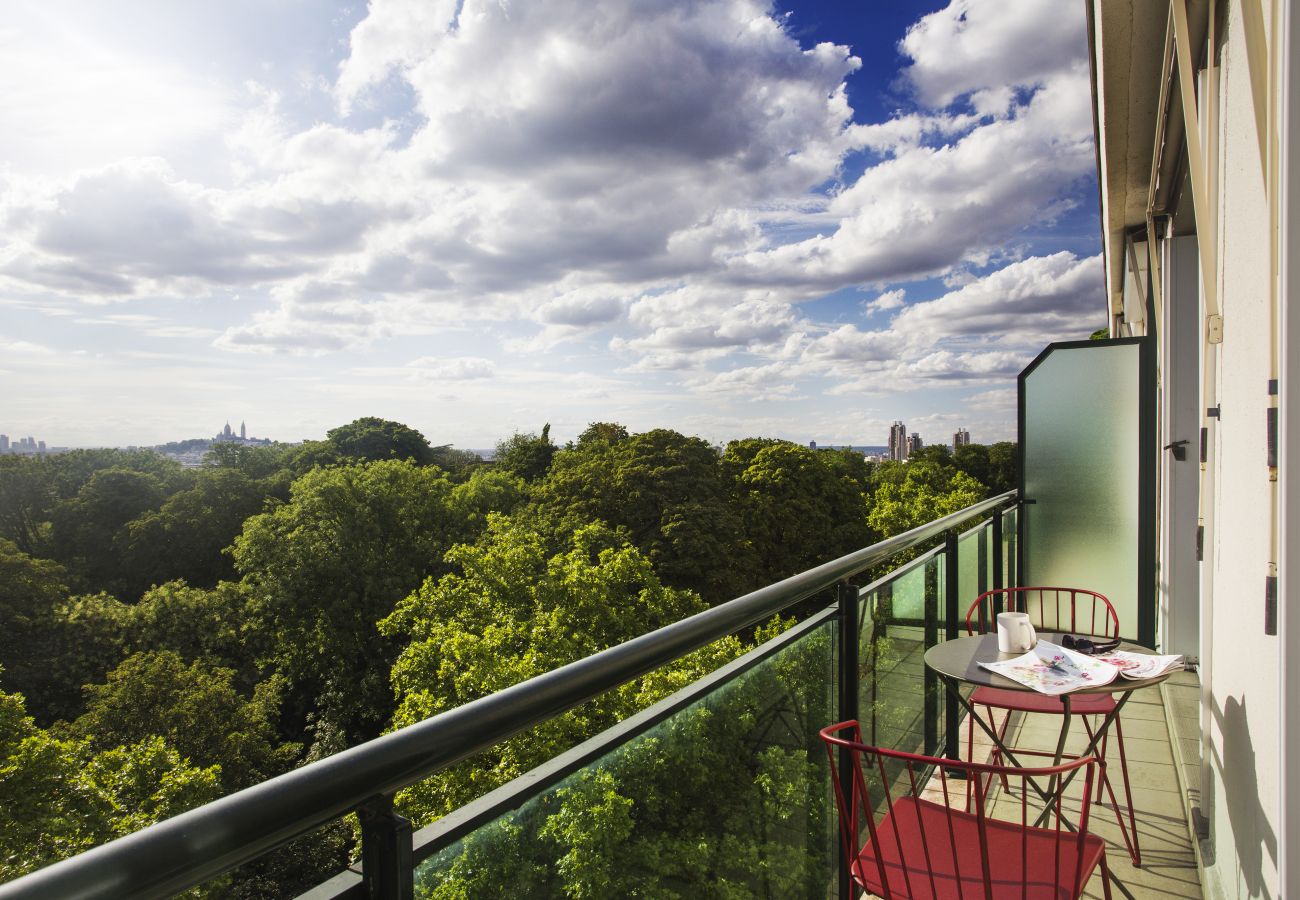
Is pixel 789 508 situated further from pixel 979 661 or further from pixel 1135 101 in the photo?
pixel 979 661

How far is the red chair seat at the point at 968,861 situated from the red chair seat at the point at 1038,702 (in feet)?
2.45

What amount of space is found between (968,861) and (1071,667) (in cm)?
84

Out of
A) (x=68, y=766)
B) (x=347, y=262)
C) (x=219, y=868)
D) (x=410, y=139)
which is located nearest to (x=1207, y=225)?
(x=219, y=868)

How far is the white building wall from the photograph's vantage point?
1483 mm

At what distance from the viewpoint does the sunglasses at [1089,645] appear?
8.12 ft

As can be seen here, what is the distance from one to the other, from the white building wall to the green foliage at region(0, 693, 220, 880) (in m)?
14.9

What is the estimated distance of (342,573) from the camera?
25.1m

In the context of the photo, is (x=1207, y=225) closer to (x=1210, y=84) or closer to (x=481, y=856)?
(x=1210, y=84)

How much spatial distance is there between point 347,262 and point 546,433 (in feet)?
72.7

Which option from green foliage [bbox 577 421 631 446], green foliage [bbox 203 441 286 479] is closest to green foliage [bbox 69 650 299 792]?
green foliage [bbox 203 441 286 479]

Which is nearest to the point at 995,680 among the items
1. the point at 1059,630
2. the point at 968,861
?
the point at 968,861

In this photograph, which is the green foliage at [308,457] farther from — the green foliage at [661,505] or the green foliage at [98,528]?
the green foliage at [661,505]

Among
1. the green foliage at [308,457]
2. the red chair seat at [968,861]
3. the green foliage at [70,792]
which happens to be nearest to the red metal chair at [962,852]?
the red chair seat at [968,861]

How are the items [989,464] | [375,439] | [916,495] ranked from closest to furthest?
1. [916,495]
2. [989,464]
3. [375,439]
